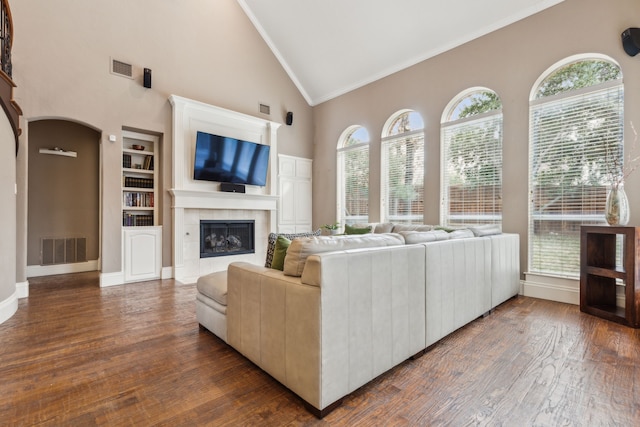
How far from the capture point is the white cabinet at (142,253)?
4617 mm

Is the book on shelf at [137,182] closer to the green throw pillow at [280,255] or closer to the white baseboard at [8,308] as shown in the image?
the white baseboard at [8,308]

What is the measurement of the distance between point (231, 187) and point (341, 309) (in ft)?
14.5

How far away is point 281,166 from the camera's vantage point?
6.55 m

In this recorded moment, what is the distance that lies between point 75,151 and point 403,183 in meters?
5.87

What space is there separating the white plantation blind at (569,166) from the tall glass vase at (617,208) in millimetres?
479

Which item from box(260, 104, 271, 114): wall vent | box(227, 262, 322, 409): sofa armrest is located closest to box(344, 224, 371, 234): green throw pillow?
box(227, 262, 322, 409): sofa armrest

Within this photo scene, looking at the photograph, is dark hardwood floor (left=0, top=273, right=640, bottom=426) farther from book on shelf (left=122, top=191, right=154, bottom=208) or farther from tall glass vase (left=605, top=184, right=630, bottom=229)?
book on shelf (left=122, top=191, right=154, bottom=208)

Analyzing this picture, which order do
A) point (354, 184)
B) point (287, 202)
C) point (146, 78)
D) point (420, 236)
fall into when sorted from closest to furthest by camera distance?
point (420, 236), point (146, 78), point (354, 184), point (287, 202)

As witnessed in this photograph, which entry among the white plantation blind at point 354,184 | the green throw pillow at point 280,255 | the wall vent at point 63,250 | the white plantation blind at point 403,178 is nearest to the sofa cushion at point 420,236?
the green throw pillow at point 280,255

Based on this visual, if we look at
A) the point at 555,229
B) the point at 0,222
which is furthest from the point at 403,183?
the point at 0,222

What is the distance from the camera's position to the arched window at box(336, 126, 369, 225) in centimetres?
621

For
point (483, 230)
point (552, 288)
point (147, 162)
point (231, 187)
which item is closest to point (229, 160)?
point (231, 187)

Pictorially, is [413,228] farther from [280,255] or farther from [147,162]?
[147,162]

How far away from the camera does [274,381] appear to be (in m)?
1.88
